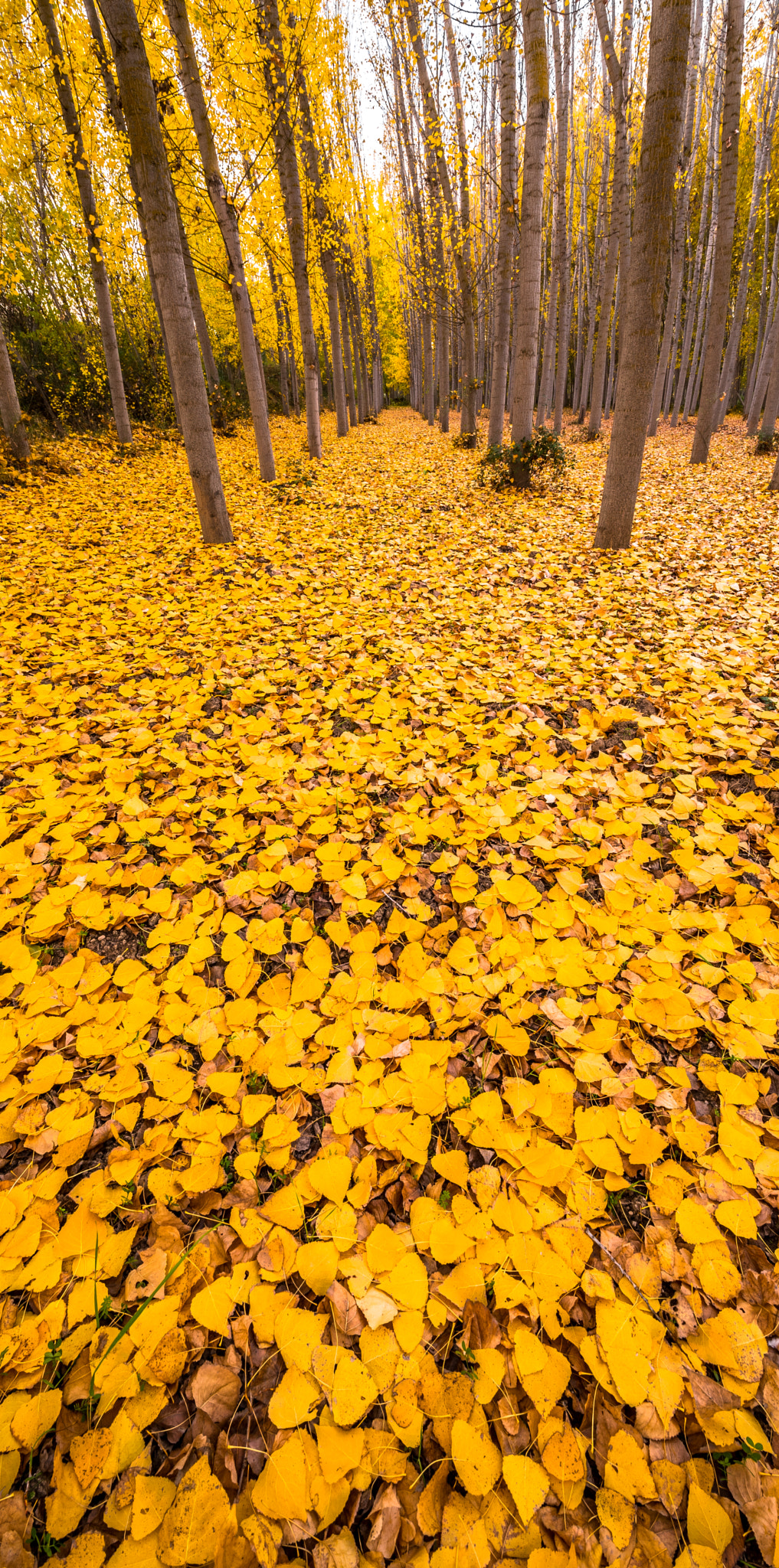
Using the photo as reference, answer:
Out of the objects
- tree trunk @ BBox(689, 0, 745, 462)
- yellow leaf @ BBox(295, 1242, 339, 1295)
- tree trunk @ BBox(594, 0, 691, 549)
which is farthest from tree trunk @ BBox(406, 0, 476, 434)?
yellow leaf @ BBox(295, 1242, 339, 1295)

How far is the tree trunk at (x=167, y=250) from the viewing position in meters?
4.00

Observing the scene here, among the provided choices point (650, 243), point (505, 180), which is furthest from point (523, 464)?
point (505, 180)

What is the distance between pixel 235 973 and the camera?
67.9 inches

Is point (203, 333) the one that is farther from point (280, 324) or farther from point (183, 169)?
point (280, 324)

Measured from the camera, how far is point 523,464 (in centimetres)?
726

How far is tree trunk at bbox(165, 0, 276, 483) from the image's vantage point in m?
5.47

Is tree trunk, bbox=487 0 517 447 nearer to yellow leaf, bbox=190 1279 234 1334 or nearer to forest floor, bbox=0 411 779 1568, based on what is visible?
forest floor, bbox=0 411 779 1568

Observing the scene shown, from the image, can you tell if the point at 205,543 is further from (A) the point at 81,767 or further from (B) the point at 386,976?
(B) the point at 386,976

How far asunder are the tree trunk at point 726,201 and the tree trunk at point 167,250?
6.69 metres

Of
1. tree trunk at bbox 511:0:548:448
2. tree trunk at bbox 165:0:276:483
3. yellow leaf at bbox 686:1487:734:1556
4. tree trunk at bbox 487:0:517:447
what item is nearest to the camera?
yellow leaf at bbox 686:1487:734:1556

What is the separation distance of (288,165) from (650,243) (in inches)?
279

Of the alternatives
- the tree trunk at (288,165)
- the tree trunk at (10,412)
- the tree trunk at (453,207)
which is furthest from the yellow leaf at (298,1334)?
the tree trunk at (453,207)

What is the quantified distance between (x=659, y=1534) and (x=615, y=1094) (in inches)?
26.4

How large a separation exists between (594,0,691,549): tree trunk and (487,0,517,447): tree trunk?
155 inches
